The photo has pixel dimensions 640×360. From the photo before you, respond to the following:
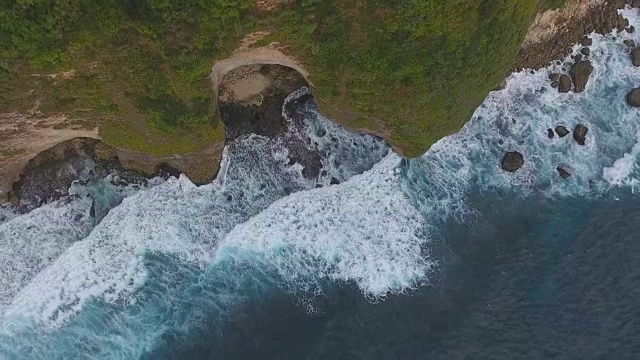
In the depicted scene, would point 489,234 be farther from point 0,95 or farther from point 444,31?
point 0,95

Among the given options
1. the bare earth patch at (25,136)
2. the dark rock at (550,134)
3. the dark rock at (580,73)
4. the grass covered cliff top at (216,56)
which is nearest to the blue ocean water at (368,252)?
the dark rock at (550,134)

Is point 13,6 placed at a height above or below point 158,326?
above

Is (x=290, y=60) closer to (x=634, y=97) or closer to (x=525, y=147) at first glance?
(x=525, y=147)

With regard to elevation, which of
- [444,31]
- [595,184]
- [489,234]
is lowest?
[489,234]

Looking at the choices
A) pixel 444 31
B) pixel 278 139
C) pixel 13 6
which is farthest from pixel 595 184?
pixel 13 6

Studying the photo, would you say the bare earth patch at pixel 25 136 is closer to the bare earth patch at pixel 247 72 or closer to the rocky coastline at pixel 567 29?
the bare earth patch at pixel 247 72

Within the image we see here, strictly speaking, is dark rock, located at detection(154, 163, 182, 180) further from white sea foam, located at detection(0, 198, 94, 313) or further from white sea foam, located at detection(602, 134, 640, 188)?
white sea foam, located at detection(602, 134, 640, 188)
